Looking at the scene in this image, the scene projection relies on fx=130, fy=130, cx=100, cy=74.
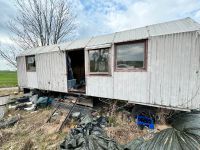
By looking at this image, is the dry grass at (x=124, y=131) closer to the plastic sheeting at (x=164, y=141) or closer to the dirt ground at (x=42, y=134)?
the dirt ground at (x=42, y=134)

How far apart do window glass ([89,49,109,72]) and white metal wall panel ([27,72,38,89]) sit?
4.76 meters

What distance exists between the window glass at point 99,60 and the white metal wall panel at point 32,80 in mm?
4757

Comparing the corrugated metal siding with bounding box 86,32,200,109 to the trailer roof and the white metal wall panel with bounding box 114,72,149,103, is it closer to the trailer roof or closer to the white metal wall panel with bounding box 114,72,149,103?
the white metal wall panel with bounding box 114,72,149,103

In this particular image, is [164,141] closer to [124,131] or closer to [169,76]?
[124,131]

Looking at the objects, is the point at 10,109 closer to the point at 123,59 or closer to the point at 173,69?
the point at 123,59

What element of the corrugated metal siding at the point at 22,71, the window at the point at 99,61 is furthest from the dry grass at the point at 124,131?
the corrugated metal siding at the point at 22,71

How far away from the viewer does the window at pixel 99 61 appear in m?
5.44

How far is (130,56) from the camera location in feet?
15.8

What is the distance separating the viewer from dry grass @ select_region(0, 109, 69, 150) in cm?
391

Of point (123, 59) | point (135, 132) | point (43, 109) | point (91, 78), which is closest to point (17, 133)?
point (43, 109)

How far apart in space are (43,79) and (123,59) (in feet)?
17.8

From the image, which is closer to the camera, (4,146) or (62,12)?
(4,146)

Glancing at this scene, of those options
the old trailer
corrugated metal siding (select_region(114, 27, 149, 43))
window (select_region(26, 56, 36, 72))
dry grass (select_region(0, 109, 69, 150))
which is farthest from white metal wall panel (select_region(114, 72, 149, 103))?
window (select_region(26, 56, 36, 72))

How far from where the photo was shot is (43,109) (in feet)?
23.1
